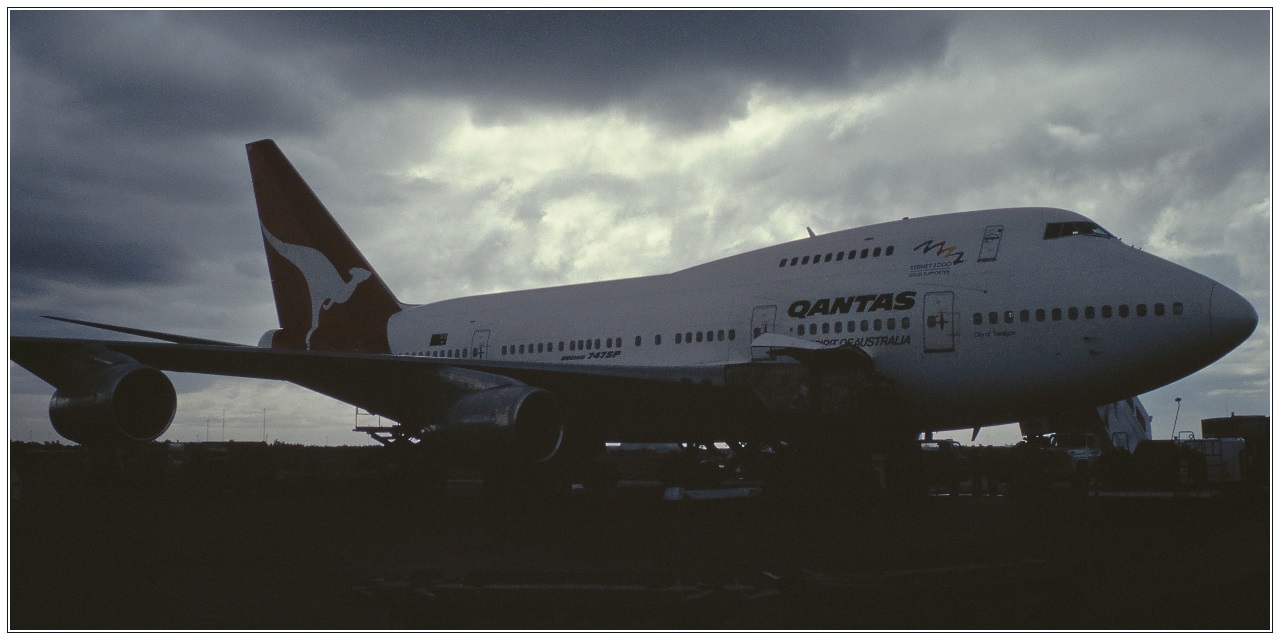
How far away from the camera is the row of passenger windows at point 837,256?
1593 cm

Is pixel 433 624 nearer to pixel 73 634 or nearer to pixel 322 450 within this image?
pixel 73 634

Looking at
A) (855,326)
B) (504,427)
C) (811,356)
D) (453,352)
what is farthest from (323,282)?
(855,326)

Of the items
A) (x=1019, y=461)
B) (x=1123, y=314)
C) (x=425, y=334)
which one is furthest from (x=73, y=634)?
(x=1019, y=461)

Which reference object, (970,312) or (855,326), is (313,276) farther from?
(970,312)

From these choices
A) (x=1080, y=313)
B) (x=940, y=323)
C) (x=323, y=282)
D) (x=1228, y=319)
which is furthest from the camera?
(x=323, y=282)

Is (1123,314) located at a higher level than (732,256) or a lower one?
lower

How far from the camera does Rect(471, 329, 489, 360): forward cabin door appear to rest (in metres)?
21.5

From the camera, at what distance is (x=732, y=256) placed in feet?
61.0

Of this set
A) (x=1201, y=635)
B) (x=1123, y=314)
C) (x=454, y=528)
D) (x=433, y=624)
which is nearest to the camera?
(x=1201, y=635)

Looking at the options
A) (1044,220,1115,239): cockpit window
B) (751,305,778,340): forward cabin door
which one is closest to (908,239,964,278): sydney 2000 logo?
(1044,220,1115,239): cockpit window

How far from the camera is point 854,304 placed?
15.5m

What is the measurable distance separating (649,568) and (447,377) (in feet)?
21.5

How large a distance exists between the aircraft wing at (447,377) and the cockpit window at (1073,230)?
5.37 meters

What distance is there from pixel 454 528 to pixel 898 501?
8.42 m
